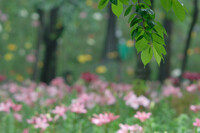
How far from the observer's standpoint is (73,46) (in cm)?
1648

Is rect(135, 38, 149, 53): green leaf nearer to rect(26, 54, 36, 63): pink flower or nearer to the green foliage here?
the green foliage

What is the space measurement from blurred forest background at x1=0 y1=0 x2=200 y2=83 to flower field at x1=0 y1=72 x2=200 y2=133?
8.77ft

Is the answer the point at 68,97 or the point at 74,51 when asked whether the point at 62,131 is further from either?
the point at 74,51

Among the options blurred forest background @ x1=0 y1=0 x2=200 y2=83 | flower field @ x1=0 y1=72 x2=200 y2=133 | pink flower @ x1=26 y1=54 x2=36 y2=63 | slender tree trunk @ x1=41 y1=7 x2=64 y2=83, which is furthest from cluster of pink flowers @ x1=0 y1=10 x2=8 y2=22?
flower field @ x1=0 y1=72 x2=200 y2=133

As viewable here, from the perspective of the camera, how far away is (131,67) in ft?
45.7

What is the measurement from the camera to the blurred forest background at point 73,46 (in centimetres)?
897

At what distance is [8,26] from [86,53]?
4636mm

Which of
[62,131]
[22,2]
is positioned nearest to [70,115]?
[62,131]

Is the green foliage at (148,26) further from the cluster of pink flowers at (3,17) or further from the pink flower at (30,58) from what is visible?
the cluster of pink flowers at (3,17)

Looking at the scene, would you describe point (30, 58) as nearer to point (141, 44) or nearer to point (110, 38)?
point (110, 38)

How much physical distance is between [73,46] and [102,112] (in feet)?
40.1

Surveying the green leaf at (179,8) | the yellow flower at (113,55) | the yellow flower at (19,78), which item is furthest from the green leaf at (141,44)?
the yellow flower at (113,55)

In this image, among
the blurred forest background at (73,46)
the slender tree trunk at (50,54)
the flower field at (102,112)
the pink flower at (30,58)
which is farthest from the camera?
the pink flower at (30,58)

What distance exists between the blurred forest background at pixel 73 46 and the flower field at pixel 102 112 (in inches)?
105
